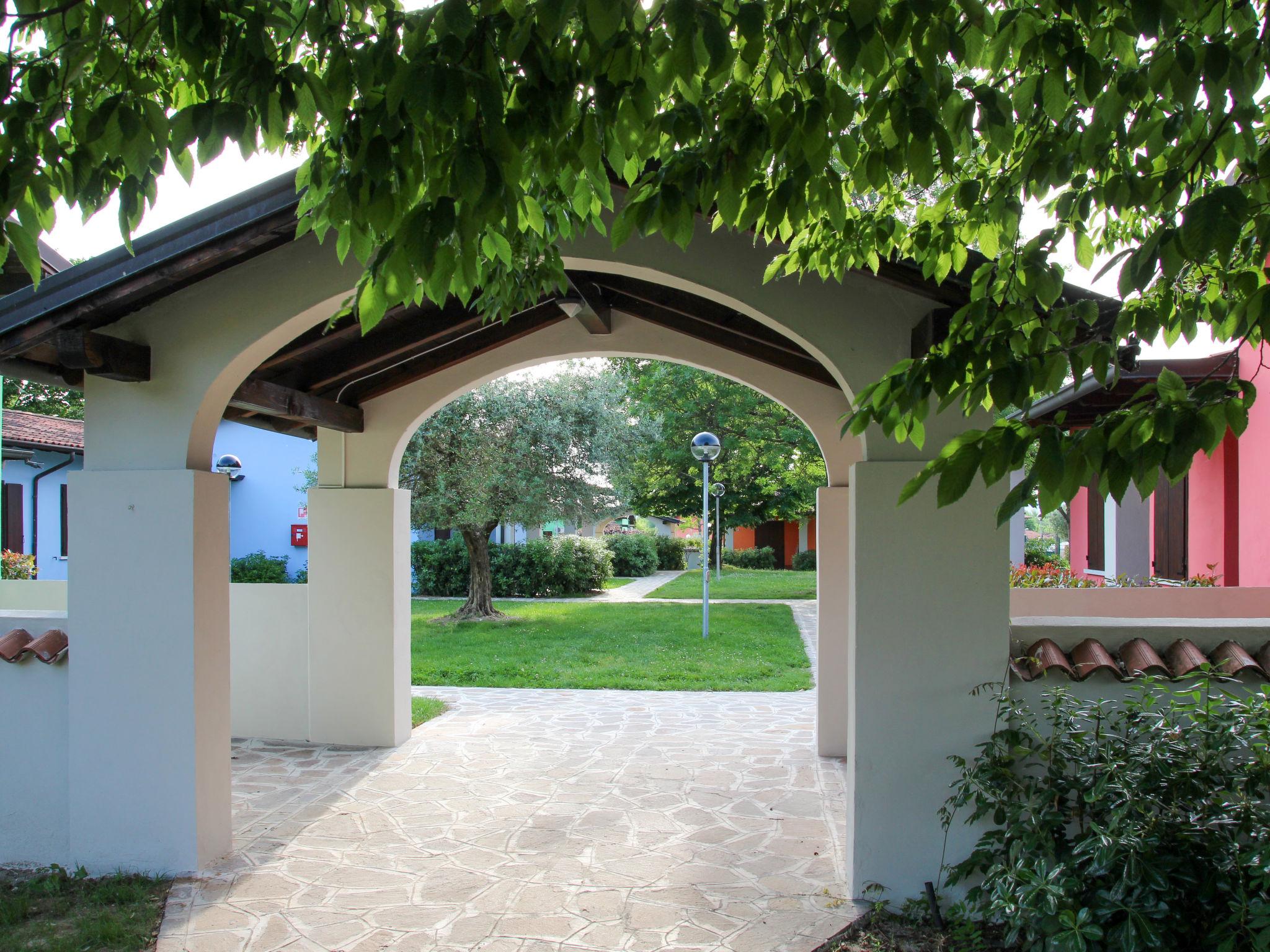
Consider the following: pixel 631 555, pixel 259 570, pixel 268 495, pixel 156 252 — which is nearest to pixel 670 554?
pixel 631 555

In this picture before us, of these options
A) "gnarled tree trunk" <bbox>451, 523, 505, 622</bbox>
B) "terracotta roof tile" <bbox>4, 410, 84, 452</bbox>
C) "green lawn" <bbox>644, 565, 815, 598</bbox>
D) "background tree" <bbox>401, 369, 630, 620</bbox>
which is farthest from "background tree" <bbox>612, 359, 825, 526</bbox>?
"terracotta roof tile" <bbox>4, 410, 84, 452</bbox>

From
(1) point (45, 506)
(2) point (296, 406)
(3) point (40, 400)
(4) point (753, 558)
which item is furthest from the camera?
(4) point (753, 558)

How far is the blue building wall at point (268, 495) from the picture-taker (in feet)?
69.2

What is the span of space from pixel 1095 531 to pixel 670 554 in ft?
65.2

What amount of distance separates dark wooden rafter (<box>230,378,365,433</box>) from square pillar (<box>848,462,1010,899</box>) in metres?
3.99

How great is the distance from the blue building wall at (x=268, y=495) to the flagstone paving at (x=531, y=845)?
14.4 m

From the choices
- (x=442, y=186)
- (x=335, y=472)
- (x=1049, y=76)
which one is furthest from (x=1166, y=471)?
(x=335, y=472)

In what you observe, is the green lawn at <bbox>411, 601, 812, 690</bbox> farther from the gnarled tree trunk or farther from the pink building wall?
the pink building wall

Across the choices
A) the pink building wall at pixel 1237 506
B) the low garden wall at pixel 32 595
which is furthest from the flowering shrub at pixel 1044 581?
the low garden wall at pixel 32 595

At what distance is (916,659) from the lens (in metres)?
4.36

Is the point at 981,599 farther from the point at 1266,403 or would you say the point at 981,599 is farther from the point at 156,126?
the point at 1266,403

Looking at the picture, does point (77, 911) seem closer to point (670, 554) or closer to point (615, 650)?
point (615, 650)

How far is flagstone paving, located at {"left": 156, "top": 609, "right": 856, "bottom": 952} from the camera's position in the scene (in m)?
4.20

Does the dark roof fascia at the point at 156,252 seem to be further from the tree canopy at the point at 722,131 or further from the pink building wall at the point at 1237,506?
the pink building wall at the point at 1237,506
